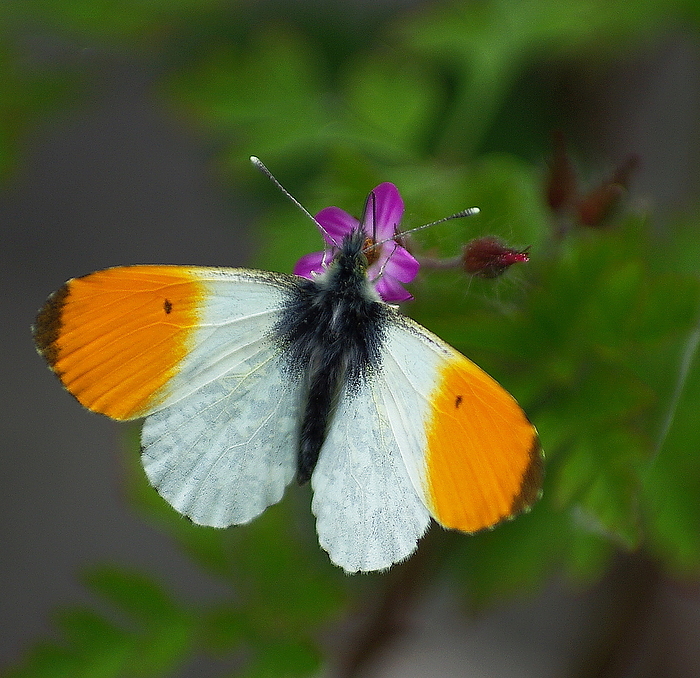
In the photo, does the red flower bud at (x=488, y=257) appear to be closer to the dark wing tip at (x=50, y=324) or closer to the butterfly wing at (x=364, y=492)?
the butterfly wing at (x=364, y=492)

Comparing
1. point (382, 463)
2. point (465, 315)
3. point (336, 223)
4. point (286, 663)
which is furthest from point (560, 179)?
point (286, 663)

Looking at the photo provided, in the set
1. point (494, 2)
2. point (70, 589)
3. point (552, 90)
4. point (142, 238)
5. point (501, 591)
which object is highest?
point (494, 2)

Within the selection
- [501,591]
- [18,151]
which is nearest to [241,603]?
[501,591]

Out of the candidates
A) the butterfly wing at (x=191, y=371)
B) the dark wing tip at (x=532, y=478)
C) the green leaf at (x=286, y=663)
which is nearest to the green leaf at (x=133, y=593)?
the green leaf at (x=286, y=663)

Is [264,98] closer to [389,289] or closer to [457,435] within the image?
[389,289]

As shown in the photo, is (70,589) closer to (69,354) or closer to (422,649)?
(422,649)

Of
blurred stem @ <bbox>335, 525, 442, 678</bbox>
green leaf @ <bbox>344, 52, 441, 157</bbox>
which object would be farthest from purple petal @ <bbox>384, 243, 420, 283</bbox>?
green leaf @ <bbox>344, 52, 441, 157</bbox>

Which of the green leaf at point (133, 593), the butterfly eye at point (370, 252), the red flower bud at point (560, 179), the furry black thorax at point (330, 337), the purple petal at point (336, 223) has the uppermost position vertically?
the red flower bud at point (560, 179)
